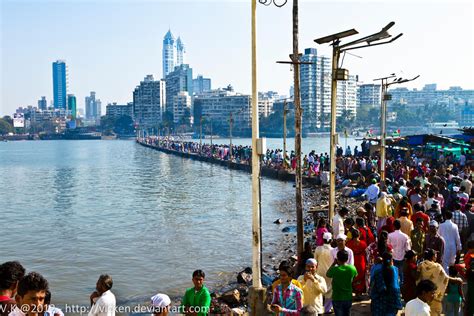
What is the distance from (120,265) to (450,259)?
11.3 metres

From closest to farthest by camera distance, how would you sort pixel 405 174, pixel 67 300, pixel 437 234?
pixel 437 234 < pixel 67 300 < pixel 405 174

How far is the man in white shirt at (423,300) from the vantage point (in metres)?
5.62

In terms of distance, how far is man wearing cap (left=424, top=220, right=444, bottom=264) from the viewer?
8727mm

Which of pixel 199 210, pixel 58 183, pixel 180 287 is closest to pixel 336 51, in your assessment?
pixel 180 287

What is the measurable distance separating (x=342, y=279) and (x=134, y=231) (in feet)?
58.1

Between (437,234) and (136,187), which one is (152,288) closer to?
(437,234)

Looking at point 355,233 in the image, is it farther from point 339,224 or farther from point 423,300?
point 423,300

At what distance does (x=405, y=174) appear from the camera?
845 inches

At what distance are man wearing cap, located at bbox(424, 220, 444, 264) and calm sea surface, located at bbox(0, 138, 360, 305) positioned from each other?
7542mm

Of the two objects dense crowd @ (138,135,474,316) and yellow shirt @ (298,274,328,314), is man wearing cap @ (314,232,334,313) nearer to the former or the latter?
dense crowd @ (138,135,474,316)

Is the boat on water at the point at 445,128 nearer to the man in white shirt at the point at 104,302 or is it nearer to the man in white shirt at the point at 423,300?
the man in white shirt at the point at 423,300

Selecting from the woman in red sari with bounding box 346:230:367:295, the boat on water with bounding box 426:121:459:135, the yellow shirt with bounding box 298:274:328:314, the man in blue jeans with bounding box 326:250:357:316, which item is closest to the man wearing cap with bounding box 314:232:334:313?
the woman in red sari with bounding box 346:230:367:295

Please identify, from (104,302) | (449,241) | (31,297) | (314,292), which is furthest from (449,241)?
(31,297)

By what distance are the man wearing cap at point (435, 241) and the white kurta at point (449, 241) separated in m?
0.33
